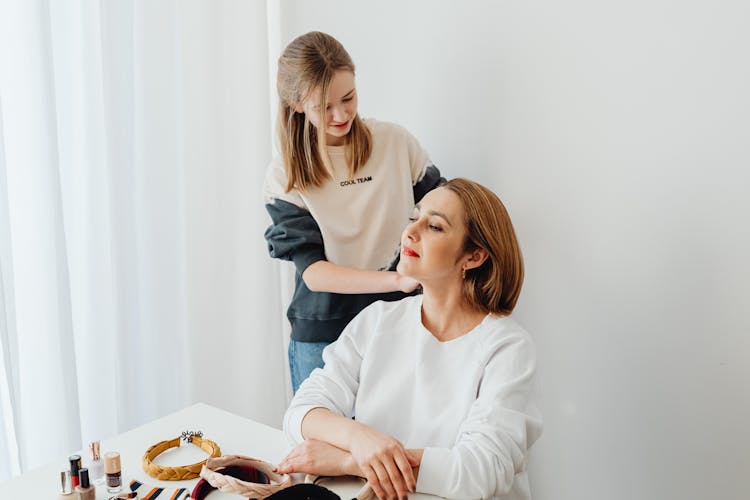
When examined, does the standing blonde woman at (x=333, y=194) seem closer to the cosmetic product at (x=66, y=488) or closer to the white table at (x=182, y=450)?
the white table at (x=182, y=450)

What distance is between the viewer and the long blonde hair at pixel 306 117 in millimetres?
1637

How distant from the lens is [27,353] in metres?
1.80

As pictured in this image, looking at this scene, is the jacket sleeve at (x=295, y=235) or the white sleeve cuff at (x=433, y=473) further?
the jacket sleeve at (x=295, y=235)

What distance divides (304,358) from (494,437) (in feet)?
A: 2.70

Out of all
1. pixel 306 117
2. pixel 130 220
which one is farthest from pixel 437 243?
pixel 130 220

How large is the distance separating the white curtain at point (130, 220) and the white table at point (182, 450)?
522mm

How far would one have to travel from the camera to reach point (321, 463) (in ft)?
4.04

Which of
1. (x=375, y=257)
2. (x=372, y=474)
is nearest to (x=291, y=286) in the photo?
(x=375, y=257)

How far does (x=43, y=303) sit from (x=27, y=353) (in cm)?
14

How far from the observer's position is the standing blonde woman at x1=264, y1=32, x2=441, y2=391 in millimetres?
1686

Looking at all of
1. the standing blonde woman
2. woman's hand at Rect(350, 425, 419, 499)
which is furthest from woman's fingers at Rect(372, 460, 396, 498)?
the standing blonde woman

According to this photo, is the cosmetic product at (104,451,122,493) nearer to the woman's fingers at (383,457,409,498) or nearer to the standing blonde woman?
the woman's fingers at (383,457,409,498)

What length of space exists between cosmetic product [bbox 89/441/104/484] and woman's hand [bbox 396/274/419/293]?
71 cm

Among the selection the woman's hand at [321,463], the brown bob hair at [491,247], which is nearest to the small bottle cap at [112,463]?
the woman's hand at [321,463]
